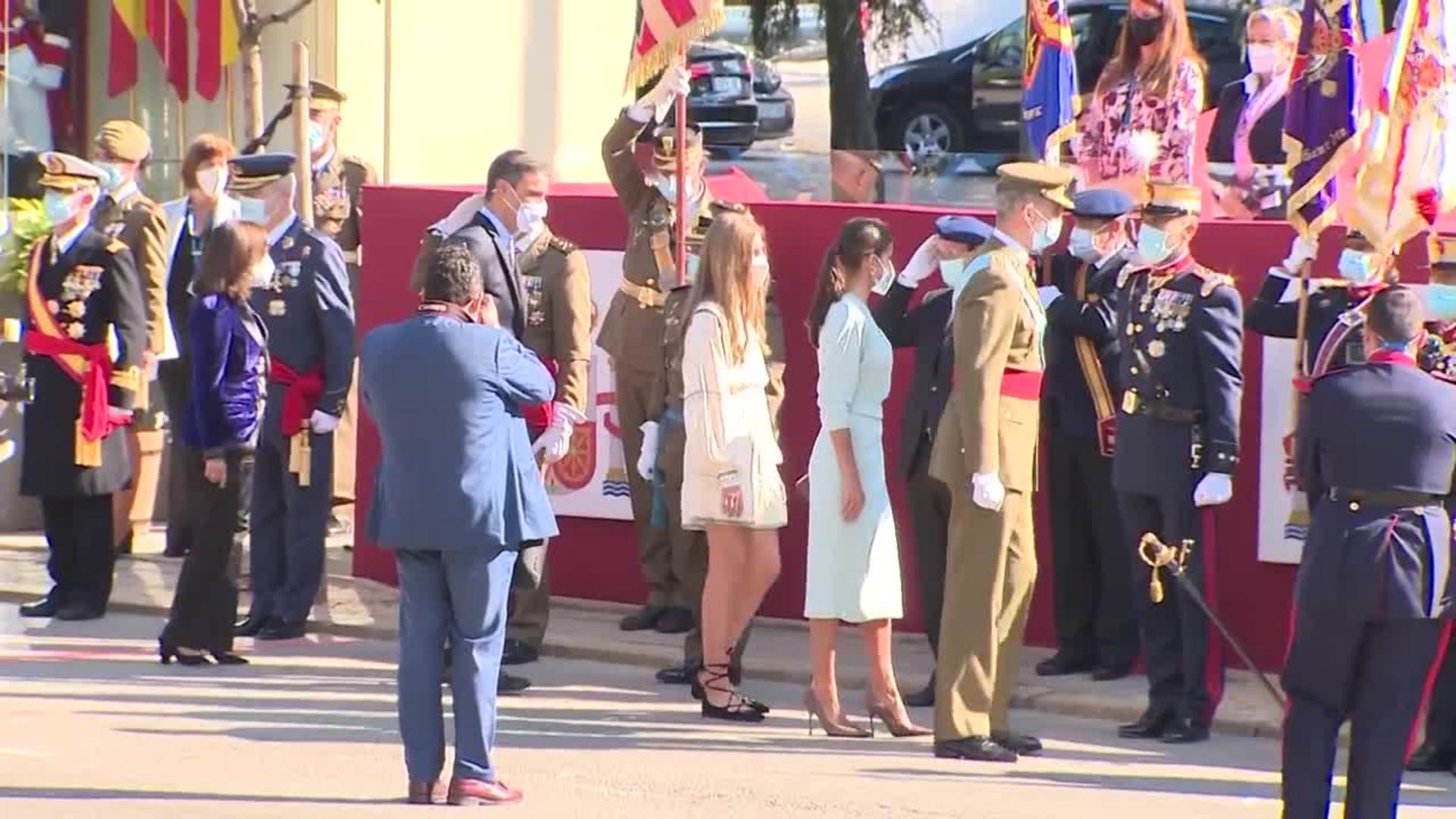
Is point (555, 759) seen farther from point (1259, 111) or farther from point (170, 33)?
point (170, 33)

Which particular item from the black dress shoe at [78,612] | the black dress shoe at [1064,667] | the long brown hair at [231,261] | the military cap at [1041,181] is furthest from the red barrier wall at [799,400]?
the long brown hair at [231,261]

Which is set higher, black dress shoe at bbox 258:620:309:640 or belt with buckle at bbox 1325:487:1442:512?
belt with buckle at bbox 1325:487:1442:512

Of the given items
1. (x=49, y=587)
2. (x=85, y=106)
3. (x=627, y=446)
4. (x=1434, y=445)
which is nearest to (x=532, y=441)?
(x=627, y=446)

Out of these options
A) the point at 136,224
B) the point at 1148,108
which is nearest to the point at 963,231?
the point at 1148,108

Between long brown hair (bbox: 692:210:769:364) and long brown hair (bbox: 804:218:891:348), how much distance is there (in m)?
0.24

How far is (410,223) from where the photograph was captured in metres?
12.9

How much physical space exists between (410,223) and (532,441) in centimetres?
246

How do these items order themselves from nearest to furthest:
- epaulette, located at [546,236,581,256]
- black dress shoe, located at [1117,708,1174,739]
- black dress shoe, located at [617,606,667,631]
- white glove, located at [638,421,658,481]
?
black dress shoe, located at [1117,708,1174,739] < white glove, located at [638,421,658,481] < epaulette, located at [546,236,581,256] < black dress shoe, located at [617,606,667,631]

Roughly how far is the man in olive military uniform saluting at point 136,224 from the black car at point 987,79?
388 inches

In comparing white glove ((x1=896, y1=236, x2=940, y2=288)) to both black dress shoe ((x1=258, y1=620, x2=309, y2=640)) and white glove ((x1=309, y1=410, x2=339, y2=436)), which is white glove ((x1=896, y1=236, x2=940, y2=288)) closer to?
white glove ((x1=309, y1=410, x2=339, y2=436))

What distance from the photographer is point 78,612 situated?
12172mm

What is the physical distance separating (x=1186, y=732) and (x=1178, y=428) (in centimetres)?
109

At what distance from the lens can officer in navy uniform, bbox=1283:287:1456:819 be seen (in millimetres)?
7707

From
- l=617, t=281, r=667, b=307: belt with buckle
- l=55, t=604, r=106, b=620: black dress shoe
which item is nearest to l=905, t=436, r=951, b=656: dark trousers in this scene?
l=617, t=281, r=667, b=307: belt with buckle
